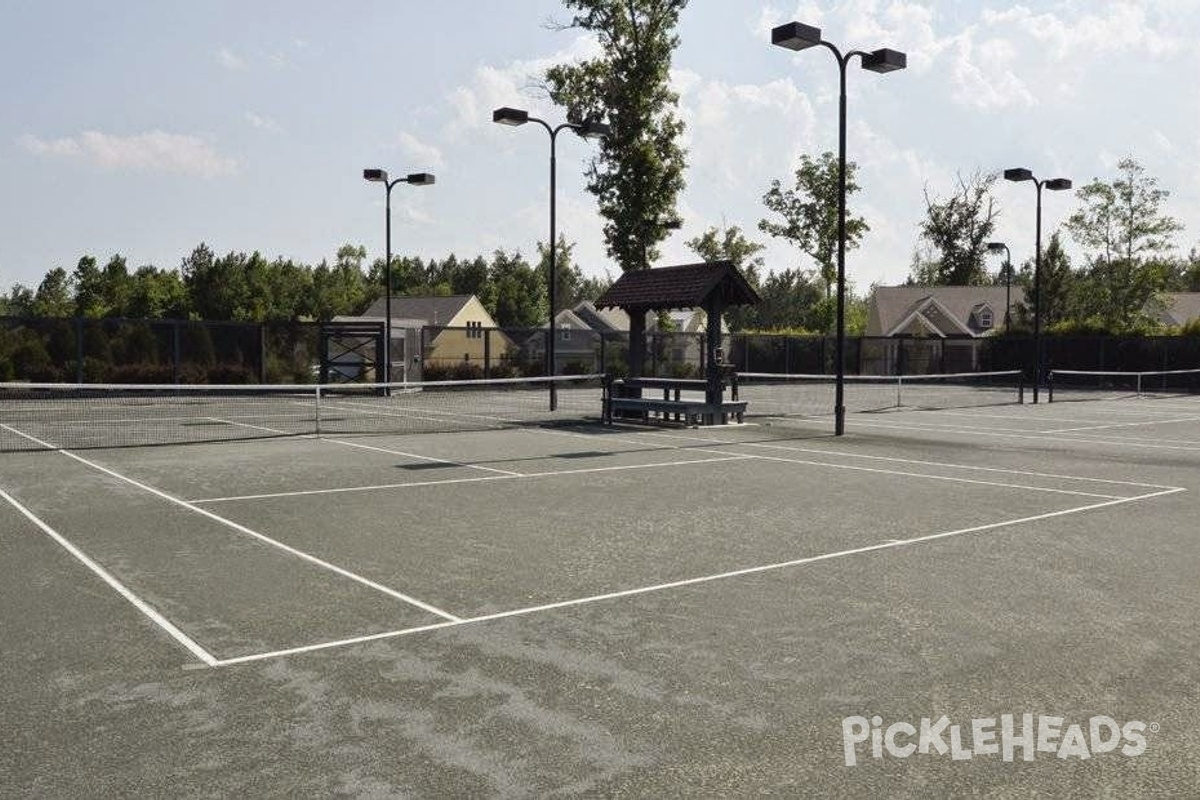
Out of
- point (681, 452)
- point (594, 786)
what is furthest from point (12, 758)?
point (681, 452)

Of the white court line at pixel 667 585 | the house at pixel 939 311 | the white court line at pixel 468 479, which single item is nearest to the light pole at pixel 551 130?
the white court line at pixel 468 479

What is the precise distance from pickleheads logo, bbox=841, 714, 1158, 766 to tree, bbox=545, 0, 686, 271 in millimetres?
42635

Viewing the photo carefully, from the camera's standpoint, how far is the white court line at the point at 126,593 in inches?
241

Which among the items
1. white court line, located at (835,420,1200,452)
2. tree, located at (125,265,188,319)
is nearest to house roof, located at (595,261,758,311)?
white court line, located at (835,420,1200,452)

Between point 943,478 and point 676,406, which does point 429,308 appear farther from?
point 943,478

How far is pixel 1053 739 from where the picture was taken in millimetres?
4805

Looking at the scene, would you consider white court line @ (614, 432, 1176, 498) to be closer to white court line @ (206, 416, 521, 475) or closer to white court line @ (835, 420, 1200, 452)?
white court line @ (835, 420, 1200, 452)

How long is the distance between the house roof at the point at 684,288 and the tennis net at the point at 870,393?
2787mm

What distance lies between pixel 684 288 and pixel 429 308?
67977 millimetres

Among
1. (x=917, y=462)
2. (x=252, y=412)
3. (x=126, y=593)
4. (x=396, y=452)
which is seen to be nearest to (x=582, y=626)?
(x=126, y=593)

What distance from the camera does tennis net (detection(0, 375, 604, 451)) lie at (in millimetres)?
19781

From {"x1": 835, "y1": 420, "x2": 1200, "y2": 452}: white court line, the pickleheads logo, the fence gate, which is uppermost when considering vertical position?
the fence gate

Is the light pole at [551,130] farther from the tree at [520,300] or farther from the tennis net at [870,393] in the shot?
the tree at [520,300]

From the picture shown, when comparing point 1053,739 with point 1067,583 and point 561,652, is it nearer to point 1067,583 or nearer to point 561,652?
point 561,652
